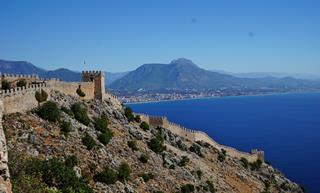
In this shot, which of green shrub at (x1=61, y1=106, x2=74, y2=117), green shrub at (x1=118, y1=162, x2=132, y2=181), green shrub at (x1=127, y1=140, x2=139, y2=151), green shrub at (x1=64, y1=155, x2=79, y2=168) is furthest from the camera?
green shrub at (x1=127, y1=140, x2=139, y2=151)

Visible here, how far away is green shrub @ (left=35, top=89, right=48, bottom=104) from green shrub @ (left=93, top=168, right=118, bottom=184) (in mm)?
9046

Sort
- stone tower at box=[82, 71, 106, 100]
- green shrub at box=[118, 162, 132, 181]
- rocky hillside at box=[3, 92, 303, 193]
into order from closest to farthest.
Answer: rocky hillside at box=[3, 92, 303, 193]
green shrub at box=[118, 162, 132, 181]
stone tower at box=[82, 71, 106, 100]

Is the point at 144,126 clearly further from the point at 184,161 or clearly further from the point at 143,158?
the point at 143,158

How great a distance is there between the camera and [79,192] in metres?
27.2

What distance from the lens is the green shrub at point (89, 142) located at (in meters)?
35.7

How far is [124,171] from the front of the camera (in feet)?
117

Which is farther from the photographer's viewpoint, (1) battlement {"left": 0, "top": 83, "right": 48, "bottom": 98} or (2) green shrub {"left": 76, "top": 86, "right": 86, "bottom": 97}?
(2) green shrub {"left": 76, "top": 86, "right": 86, "bottom": 97}

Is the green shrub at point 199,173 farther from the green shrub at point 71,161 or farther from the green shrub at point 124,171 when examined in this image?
the green shrub at point 71,161

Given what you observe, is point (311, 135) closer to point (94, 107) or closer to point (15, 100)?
point (94, 107)

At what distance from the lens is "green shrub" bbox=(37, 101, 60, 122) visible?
35.8 m

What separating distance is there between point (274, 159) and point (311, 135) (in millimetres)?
42941

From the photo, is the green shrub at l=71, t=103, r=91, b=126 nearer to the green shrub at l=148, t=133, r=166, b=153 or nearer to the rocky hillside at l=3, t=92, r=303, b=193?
the rocky hillside at l=3, t=92, r=303, b=193

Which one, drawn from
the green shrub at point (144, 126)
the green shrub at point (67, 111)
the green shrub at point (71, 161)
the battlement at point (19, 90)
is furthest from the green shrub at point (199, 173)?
the green shrub at point (71, 161)

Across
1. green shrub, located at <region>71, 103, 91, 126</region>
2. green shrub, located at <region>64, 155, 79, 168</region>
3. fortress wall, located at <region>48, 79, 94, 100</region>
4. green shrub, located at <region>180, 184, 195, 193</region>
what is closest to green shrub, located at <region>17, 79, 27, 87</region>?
fortress wall, located at <region>48, 79, 94, 100</region>
